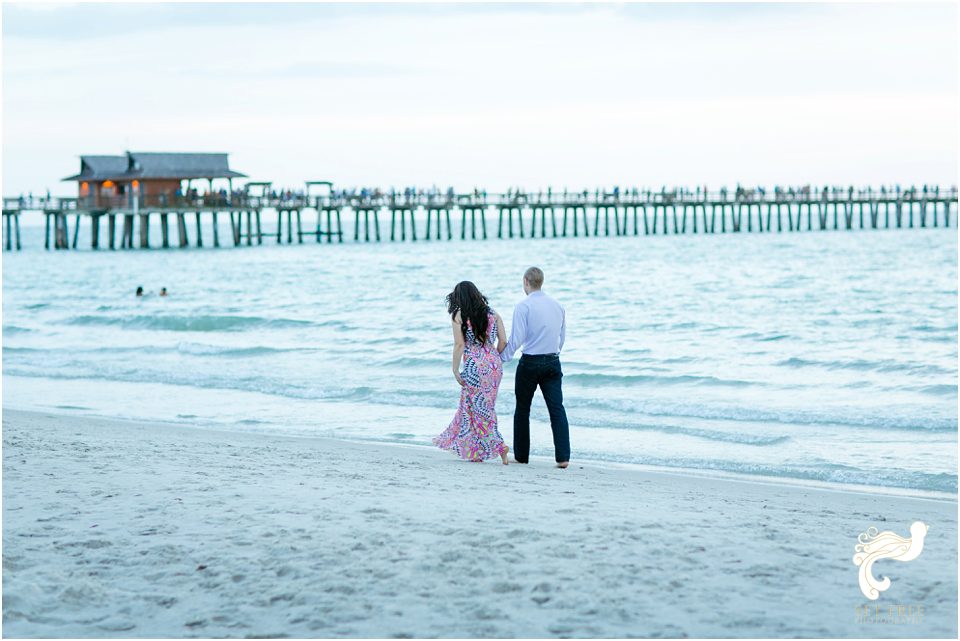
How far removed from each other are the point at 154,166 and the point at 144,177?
985 mm

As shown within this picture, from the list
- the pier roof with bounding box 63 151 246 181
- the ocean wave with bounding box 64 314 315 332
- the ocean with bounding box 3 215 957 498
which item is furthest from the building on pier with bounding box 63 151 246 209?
the ocean wave with bounding box 64 314 315 332

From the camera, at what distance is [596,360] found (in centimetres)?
1719

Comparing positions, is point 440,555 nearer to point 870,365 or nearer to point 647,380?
point 647,380

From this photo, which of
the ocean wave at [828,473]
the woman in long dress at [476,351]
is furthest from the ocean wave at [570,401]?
the woman in long dress at [476,351]

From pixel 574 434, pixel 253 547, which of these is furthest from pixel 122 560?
pixel 574 434

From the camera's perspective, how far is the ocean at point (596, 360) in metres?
10.5

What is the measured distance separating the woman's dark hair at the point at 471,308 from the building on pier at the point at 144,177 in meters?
51.6

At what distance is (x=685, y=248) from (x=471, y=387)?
176 feet

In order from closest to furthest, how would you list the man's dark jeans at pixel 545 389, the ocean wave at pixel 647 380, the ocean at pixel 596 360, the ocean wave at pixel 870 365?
the man's dark jeans at pixel 545 389 → the ocean at pixel 596 360 → the ocean wave at pixel 647 380 → the ocean wave at pixel 870 365

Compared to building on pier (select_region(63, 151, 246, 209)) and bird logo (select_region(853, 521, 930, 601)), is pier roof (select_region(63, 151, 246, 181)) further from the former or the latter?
bird logo (select_region(853, 521, 930, 601))

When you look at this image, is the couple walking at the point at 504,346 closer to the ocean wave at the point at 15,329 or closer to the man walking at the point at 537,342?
the man walking at the point at 537,342

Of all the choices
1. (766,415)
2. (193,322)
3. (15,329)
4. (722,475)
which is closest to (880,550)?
(722,475)

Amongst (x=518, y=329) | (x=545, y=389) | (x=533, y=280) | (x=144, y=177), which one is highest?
(x=144, y=177)

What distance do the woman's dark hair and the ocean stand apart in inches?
88.1
